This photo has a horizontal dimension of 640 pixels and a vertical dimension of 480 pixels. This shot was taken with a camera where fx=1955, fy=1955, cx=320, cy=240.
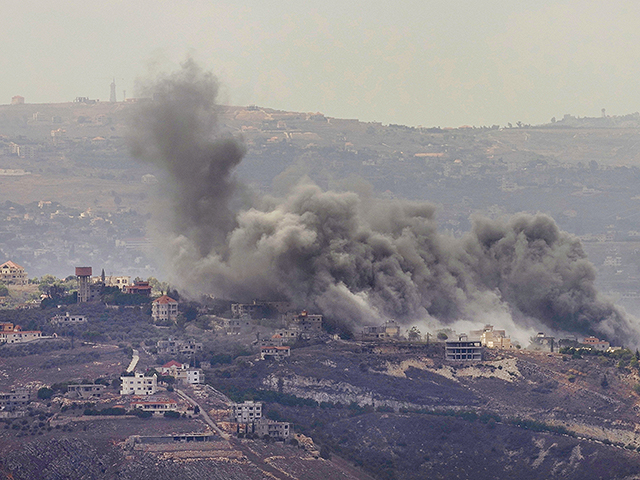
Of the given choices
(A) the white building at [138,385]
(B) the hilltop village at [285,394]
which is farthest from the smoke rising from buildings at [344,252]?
(A) the white building at [138,385]

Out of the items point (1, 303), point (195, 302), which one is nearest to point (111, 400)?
point (195, 302)

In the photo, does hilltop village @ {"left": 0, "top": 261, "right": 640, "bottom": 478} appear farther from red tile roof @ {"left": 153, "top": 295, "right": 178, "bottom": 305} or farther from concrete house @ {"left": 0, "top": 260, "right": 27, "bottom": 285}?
concrete house @ {"left": 0, "top": 260, "right": 27, "bottom": 285}

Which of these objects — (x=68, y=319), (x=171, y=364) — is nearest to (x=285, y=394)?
(x=171, y=364)

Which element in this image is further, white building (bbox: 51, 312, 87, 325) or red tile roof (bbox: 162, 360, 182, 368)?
white building (bbox: 51, 312, 87, 325)

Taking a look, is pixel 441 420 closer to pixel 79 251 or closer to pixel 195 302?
pixel 195 302

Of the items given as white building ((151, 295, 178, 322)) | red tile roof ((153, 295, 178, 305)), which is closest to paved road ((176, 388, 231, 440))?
white building ((151, 295, 178, 322))

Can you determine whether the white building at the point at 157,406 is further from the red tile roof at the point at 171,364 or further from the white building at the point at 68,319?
the white building at the point at 68,319
